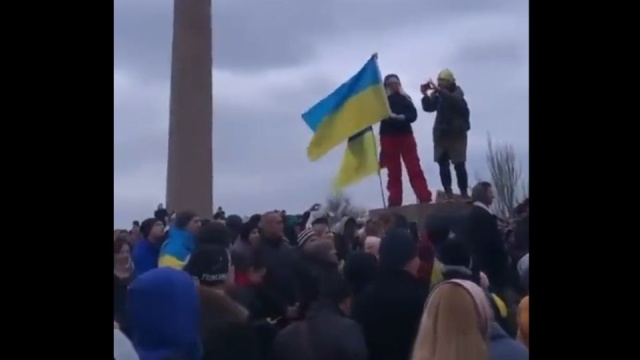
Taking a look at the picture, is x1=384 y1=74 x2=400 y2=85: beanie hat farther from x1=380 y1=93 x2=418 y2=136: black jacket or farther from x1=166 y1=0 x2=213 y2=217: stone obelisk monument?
x1=166 y1=0 x2=213 y2=217: stone obelisk monument

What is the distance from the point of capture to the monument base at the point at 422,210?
491 centimetres

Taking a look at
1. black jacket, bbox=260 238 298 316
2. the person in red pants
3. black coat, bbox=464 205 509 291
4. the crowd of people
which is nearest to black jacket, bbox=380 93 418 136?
the person in red pants

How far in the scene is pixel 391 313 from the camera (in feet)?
13.6

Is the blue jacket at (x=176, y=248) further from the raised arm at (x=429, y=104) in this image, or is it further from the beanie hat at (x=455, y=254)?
the raised arm at (x=429, y=104)

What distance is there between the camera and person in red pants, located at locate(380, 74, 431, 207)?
5.07m

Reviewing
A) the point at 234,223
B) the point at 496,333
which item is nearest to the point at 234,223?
the point at 234,223

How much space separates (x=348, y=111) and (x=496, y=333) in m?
1.57

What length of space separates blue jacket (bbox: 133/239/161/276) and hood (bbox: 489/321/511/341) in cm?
139

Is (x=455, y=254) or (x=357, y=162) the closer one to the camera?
(x=455, y=254)

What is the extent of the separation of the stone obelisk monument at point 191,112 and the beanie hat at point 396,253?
1.48m

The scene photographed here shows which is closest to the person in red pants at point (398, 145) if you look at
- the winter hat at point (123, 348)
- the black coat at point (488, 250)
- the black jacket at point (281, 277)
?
the black coat at point (488, 250)

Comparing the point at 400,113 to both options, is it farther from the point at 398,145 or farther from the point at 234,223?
the point at 234,223
